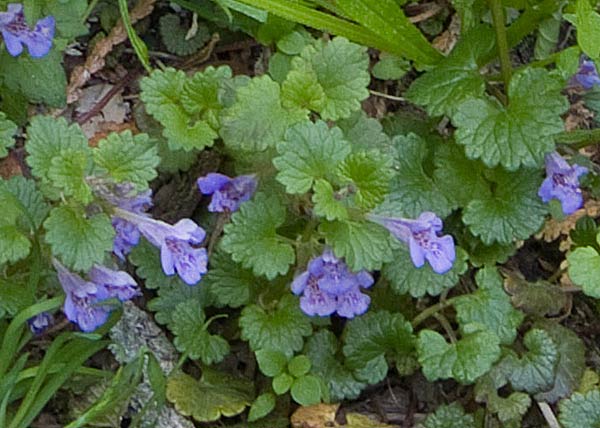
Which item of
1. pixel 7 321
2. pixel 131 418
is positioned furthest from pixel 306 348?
pixel 7 321

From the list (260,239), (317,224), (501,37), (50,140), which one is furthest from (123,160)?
(501,37)

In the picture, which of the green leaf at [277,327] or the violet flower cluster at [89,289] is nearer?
the violet flower cluster at [89,289]

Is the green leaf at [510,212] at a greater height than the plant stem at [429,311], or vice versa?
the green leaf at [510,212]

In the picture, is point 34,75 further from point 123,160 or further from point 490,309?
point 490,309

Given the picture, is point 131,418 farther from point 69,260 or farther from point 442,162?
point 442,162

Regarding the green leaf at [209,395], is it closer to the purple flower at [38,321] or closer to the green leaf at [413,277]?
the purple flower at [38,321]

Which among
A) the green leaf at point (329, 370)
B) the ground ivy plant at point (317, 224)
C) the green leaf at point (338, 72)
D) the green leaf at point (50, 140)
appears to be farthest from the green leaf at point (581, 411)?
the green leaf at point (50, 140)

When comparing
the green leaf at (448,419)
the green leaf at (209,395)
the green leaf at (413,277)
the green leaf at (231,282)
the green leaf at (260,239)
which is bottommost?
the green leaf at (448,419)
